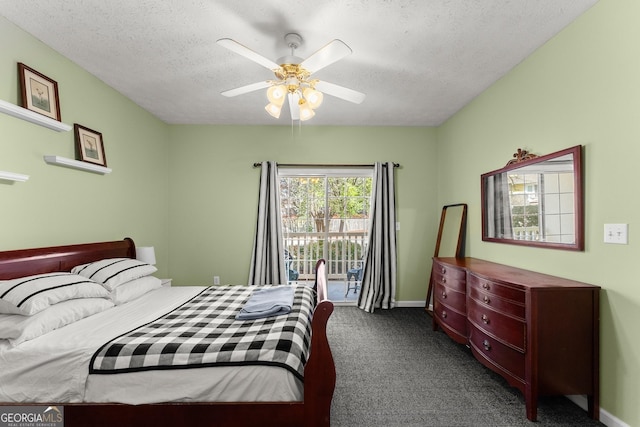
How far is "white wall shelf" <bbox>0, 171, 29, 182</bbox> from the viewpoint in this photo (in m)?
1.98

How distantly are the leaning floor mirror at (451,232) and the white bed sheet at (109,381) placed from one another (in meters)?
2.89

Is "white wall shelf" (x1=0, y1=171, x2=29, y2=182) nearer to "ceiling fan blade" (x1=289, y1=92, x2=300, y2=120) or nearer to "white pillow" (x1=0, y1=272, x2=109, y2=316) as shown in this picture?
"white pillow" (x1=0, y1=272, x2=109, y2=316)

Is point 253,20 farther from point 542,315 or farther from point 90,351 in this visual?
point 542,315

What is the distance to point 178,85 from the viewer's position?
3117mm

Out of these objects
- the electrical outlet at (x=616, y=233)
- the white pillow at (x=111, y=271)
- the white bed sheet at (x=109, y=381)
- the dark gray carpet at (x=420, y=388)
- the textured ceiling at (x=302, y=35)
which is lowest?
the dark gray carpet at (x=420, y=388)

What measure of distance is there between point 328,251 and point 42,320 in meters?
3.33

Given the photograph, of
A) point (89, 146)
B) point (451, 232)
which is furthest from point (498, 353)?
point (89, 146)

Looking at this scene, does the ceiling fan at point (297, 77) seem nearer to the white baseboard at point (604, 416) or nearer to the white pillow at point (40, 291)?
the white pillow at point (40, 291)

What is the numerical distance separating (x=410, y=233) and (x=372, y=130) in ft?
5.25

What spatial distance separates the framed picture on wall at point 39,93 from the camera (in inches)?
87.2

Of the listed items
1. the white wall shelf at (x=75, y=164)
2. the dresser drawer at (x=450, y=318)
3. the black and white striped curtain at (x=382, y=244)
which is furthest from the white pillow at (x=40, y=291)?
the black and white striped curtain at (x=382, y=244)

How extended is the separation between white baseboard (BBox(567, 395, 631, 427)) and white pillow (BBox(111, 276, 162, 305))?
342 cm

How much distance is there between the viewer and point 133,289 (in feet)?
8.45

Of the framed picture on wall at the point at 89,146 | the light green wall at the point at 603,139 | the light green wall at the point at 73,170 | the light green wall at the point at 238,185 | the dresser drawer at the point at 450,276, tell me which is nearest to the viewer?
the light green wall at the point at 603,139
